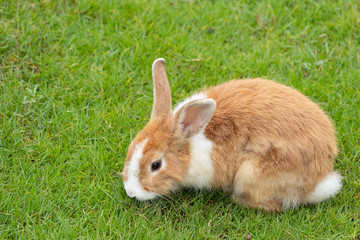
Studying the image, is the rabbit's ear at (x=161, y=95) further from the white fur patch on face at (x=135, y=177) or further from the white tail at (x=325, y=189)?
the white tail at (x=325, y=189)

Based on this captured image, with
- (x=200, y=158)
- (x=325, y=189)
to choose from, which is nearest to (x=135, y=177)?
(x=200, y=158)

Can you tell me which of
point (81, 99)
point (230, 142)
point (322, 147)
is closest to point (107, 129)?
point (81, 99)

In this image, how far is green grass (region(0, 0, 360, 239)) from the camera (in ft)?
14.1

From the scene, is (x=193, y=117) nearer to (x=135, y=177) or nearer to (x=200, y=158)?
(x=200, y=158)

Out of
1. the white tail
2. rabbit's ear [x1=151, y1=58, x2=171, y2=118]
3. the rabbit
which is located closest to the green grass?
the white tail

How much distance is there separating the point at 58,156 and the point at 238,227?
1715 millimetres

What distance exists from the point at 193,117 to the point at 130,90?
138 centimetres

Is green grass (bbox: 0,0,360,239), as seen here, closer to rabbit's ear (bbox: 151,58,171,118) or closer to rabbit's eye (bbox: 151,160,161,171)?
rabbit's eye (bbox: 151,160,161,171)

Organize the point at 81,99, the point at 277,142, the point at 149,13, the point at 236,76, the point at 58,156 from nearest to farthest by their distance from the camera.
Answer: the point at 277,142, the point at 58,156, the point at 81,99, the point at 236,76, the point at 149,13

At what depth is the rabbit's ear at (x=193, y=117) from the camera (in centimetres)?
409

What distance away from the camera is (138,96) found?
543 cm

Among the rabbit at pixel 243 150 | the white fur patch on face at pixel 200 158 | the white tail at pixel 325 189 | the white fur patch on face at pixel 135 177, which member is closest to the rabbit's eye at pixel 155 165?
the rabbit at pixel 243 150

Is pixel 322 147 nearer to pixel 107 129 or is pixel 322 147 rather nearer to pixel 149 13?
pixel 107 129

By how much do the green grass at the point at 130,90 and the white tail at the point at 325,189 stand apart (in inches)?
3.4
